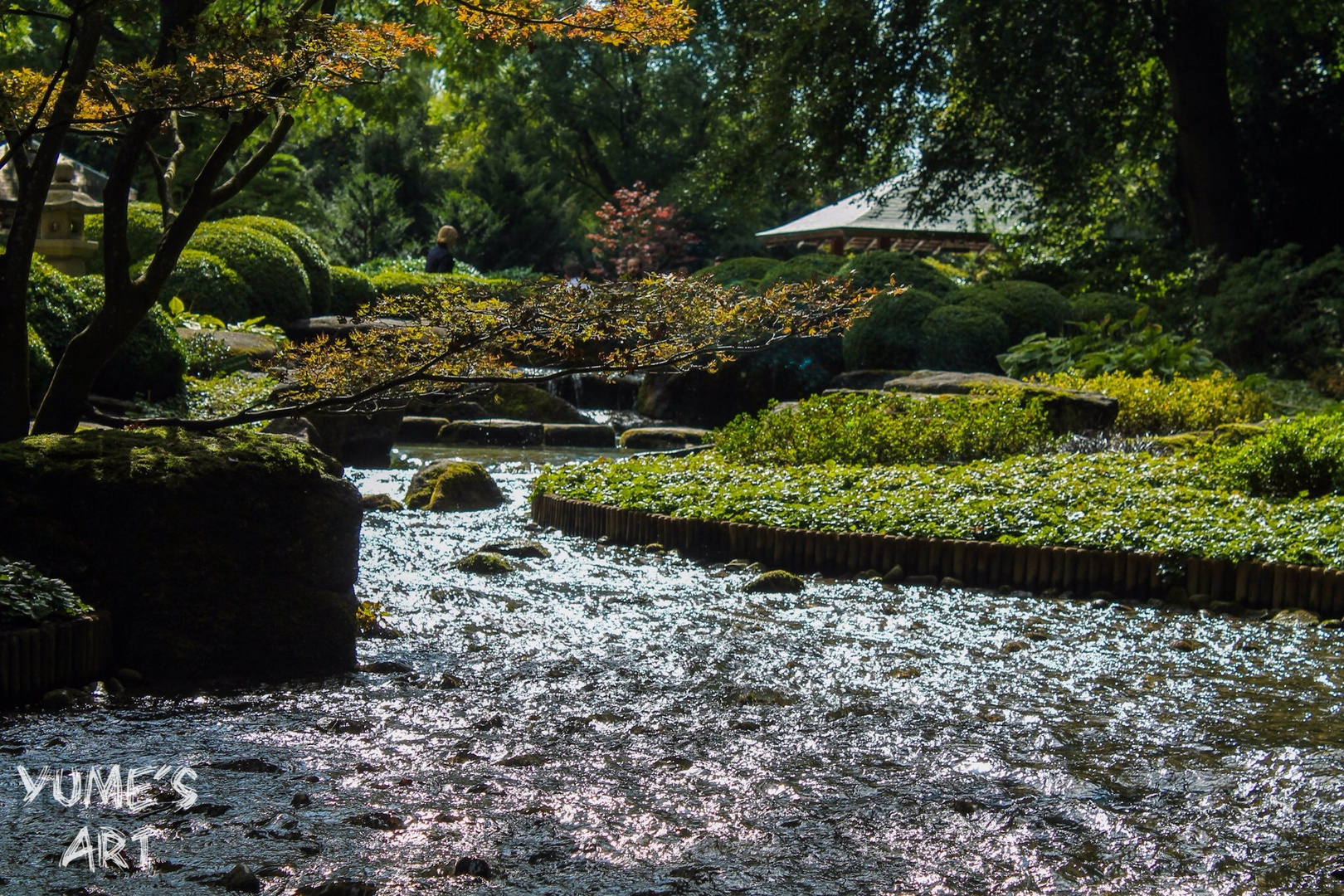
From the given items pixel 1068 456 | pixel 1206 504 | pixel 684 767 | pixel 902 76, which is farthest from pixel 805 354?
pixel 684 767

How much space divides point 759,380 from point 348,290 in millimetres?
6405

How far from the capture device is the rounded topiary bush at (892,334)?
14.9 metres

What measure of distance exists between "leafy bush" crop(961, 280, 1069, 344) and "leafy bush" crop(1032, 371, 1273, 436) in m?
3.97

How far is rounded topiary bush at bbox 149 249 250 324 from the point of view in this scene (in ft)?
43.5

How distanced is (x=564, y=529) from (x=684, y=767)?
4720 mm

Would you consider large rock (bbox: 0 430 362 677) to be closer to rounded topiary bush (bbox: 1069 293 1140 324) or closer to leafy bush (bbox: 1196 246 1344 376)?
rounded topiary bush (bbox: 1069 293 1140 324)

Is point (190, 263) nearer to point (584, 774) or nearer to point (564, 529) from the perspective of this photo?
point (564, 529)

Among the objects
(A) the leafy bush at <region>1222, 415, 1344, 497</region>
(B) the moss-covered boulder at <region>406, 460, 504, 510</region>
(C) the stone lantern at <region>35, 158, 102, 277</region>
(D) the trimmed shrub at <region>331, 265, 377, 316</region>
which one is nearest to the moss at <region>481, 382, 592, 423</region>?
(D) the trimmed shrub at <region>331, 265, 377, 316</region>

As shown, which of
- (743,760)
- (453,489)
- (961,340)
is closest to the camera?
(743,760)

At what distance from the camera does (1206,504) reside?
697 cm

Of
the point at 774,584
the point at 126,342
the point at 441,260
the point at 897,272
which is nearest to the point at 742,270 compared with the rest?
the point at 897,272

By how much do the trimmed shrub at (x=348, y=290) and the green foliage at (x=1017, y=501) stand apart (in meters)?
9.58

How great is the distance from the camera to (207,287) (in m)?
13.4

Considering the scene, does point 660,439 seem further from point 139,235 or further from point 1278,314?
point 1278,314
